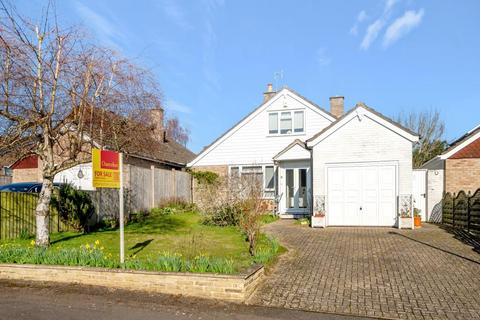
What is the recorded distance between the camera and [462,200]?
46.9 feet

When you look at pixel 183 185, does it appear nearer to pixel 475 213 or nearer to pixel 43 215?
pixel 43 215

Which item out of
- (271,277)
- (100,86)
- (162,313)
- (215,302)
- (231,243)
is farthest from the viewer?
(231,243)

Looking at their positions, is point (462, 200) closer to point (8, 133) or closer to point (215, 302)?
point (215, 302)

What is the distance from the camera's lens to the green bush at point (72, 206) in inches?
557

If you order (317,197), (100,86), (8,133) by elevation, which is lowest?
(317,197)

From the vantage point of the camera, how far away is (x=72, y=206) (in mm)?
14258

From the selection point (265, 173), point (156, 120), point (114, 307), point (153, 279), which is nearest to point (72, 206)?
point (156, 120)

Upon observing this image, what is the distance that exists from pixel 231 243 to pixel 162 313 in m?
5.36

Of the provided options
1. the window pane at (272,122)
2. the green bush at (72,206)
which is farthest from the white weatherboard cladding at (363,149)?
the green bush at (72,206)

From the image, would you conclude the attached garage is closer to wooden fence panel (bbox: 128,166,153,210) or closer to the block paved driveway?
the block paved driveway

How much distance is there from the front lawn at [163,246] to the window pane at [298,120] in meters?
9.04

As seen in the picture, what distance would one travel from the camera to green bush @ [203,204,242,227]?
15781 millimetres

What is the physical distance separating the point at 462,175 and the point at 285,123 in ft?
31.4

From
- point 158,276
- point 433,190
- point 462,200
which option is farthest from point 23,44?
point 433,190
